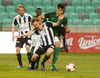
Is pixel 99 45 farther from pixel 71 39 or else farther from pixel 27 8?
pixel 27 8

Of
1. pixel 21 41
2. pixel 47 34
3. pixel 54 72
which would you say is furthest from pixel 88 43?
pixel 54 72

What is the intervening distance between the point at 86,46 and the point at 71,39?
0.98 metres

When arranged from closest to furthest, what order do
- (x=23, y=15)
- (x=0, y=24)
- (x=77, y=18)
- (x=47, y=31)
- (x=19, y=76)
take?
(x=19, y=76)
(x=47, y=31)
(x=23, y=15)
(x=0, y=24)
(x=77, y=18)

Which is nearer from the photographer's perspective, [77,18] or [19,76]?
[19,76]

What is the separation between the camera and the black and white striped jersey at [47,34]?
721cm

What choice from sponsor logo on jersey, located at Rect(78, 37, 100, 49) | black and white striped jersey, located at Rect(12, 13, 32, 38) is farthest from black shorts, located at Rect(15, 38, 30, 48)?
sponsor logo on jersey, located at Rect(78, 37, 100, 49)

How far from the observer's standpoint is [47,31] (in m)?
7.26

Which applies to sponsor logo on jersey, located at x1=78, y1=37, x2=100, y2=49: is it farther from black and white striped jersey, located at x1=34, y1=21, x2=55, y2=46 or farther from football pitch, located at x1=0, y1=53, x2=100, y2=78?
black and white striped jersey, located at x1=34, y1=21, x2=55, y2=46

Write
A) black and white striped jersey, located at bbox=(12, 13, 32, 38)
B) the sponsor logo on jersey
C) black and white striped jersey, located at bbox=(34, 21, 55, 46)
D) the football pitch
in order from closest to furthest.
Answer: the football pitch, black and white striped jersey, located at bbox=(34, 21, 55, 46), black and white striped jersey, located at bbox=(12, 13, 32, 38), the sponsor logo on jersey

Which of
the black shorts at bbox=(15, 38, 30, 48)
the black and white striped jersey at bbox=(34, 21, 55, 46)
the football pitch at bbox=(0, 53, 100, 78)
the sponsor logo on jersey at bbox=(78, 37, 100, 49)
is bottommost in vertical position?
the sponsor logo on jersey at bbox=(78, 37, 100, 49)

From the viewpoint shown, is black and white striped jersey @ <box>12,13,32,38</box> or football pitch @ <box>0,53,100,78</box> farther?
black and white striped jersey @ <box>12,13,32,38</box>

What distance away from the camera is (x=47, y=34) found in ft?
23.8

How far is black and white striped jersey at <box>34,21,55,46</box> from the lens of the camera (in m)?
7.21

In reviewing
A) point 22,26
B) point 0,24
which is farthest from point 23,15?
point 0,24
